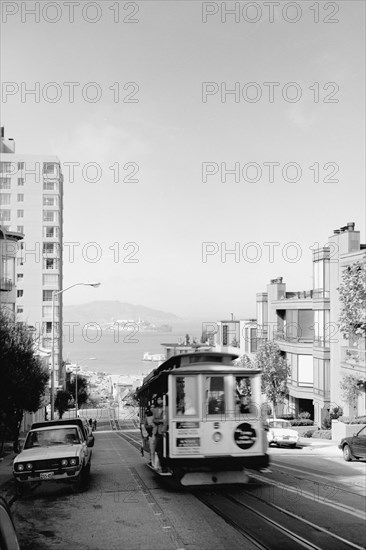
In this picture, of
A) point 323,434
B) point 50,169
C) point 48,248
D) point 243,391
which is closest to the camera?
point 243,391

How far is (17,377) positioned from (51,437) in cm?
1939

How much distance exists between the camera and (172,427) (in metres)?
8.18

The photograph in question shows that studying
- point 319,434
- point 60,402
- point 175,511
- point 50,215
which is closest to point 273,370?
point 319,434

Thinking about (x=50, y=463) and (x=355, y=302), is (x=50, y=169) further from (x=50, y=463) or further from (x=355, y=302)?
(x=50, y=463)

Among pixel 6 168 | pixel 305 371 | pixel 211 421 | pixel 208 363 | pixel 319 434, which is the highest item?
pixel 6 168

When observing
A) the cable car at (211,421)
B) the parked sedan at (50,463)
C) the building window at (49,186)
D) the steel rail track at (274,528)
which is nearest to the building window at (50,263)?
the building window at (49,186)

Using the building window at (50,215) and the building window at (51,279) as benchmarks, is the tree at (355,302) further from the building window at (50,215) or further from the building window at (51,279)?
the building window at (50,215)

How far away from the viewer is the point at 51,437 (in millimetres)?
18797

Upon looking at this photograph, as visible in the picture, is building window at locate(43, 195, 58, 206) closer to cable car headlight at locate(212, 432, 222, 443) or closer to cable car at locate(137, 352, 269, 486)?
cable car at locate(137, 352, 269, 486)

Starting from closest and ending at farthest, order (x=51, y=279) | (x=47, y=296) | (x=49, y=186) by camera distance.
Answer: (x=47, y=296)
(x=51, y=279)
(x=49, y=186)

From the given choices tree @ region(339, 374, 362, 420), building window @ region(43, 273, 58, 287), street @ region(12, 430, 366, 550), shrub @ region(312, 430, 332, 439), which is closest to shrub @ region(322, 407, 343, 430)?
shrub @ region(312, 430, 332, 439)

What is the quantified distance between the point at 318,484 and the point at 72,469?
7.16 m

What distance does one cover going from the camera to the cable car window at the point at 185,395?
8.20m

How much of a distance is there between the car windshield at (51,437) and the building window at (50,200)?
82512 millimetres
